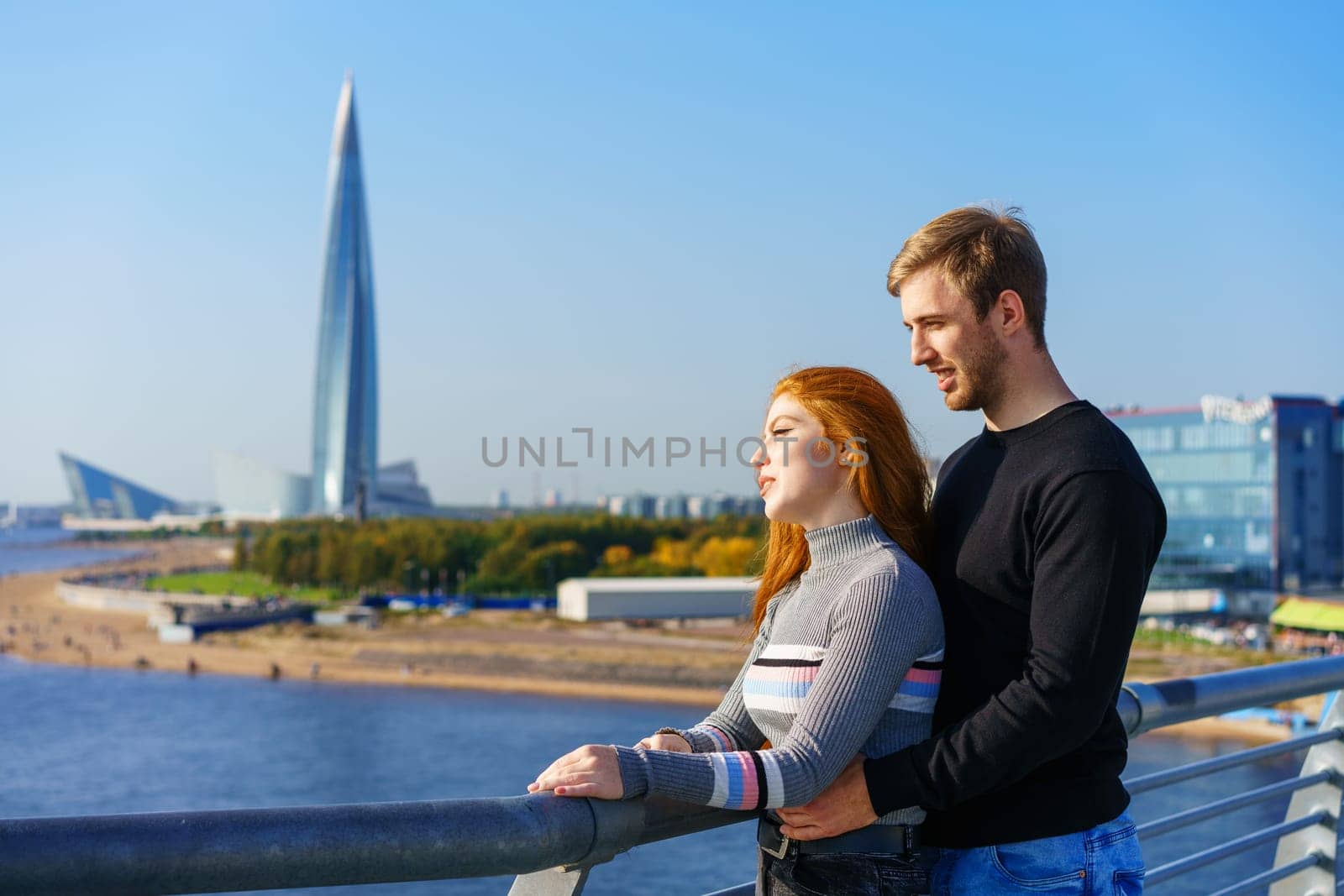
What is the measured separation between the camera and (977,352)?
98 cm

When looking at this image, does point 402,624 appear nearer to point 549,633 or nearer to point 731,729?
point 549,633

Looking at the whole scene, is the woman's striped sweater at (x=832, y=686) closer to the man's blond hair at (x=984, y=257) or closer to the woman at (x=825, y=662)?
the woman at (x=825, y=662)

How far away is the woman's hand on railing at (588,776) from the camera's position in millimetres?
825

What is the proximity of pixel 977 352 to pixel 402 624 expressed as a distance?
29.3m

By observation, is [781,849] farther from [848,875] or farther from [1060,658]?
[1060,658]

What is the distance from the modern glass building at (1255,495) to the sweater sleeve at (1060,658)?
2457cm

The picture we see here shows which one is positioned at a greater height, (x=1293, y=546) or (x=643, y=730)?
(x=1293, y=546)

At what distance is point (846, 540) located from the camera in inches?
37.9

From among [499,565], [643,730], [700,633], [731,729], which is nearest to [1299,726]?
[643,730]

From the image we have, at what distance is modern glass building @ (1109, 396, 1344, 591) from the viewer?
24516 millimetres

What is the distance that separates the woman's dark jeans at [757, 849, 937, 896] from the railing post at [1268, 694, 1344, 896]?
0.86m

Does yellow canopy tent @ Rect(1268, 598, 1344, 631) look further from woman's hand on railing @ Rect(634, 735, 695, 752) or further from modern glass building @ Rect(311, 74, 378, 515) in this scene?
modern glass building @ Rect(311, 74, 378, 515)

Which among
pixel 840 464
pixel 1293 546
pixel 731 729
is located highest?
pixel 840 464

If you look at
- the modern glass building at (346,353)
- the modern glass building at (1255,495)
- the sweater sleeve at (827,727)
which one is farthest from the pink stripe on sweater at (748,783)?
the modern glass building at (346,353)
